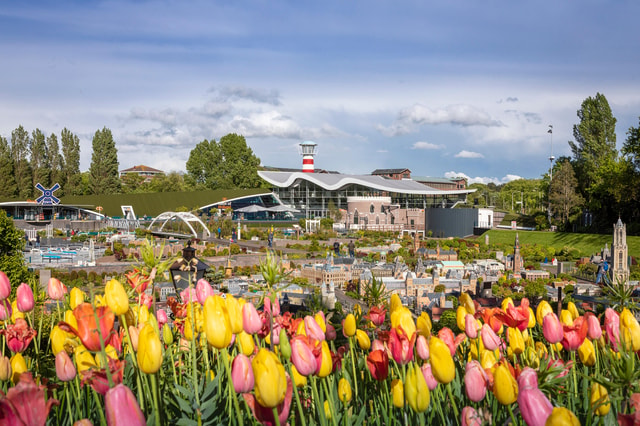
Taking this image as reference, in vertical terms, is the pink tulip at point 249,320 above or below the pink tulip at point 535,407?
above

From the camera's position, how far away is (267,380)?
1.40 meters

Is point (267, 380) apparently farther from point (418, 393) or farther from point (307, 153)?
point (307, 153)

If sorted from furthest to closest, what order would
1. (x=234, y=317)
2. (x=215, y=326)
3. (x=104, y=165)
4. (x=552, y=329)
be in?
(x=104, y=165)
(x=552, y=329)
(x=234, y=317)
(x=215, y=326)

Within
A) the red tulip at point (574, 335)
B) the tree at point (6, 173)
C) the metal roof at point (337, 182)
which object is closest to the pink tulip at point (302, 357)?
the red tulip at point (574, 335)

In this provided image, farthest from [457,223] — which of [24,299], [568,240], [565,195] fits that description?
[24,299]

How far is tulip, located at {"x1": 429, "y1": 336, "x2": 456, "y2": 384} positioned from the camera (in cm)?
170

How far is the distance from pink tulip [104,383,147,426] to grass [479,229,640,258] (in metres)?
25.1

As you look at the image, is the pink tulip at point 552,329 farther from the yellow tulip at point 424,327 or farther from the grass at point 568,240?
the grass at point 568,240

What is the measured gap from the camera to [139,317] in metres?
2.19

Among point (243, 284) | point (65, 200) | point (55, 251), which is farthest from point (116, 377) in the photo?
point (65, 200)

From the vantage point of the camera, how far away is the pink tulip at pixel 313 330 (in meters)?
1.99

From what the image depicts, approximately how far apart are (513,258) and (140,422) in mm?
21648

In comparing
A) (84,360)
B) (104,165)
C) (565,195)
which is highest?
(104,165)

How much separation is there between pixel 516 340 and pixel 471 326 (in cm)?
17
